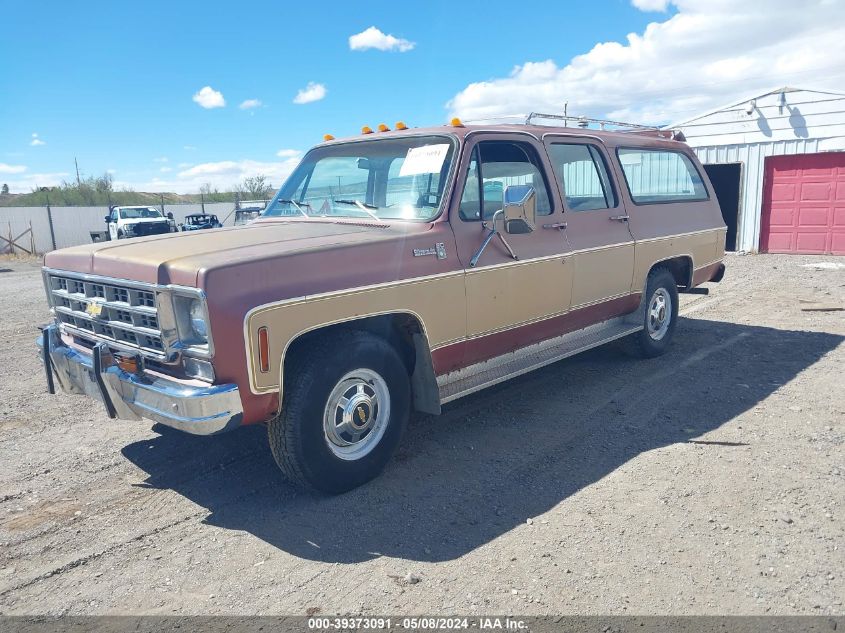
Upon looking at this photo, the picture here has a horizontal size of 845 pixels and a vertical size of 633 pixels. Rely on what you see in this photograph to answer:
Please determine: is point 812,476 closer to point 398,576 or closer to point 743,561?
point 743,561

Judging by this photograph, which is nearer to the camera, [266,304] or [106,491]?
[266,304]

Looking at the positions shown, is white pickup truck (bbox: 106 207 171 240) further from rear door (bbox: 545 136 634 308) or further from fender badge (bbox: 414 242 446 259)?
fender badge (bbox: 414 242 446 259)

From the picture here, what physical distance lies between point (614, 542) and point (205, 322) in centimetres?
233

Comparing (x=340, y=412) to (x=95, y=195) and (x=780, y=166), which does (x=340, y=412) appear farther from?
(x=95, y=195)

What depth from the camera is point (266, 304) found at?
328cm

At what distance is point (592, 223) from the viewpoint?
551 cm

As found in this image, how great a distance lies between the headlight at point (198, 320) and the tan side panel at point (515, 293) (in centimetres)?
176

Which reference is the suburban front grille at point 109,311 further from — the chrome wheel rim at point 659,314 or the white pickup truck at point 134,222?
the white pickup truck at point 134,222

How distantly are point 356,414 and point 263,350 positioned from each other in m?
0.80

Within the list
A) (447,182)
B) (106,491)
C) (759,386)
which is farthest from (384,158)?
(759,386)

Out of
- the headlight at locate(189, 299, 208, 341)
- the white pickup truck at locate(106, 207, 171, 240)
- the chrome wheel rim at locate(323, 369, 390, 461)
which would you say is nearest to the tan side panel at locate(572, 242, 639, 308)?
the chrome wheel rim at locate(323, 369, 390, 461)

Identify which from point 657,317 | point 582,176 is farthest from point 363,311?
point 657,317

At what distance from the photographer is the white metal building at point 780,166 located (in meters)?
14.1

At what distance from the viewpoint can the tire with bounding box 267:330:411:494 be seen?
3557mm
